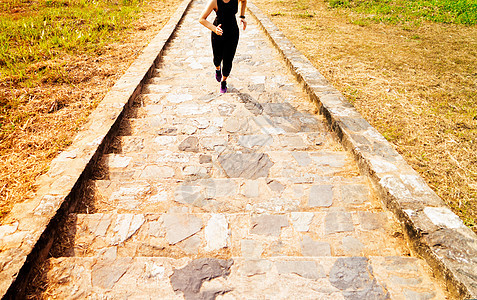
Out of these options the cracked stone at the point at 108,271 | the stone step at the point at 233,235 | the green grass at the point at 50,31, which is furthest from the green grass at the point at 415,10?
the cracked stone at the point at 108,271

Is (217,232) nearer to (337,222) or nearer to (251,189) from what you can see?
(251,189)

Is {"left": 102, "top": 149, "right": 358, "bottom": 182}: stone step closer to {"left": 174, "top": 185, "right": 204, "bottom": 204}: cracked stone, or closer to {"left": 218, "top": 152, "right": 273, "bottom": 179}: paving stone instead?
{"left": 218, "top": 152, "right": 273, "bottom": 179}: paving stone

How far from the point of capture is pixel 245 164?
297cm

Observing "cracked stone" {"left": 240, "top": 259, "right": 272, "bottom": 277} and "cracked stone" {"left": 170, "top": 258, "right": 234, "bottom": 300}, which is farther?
"cracked stone" {"left": 240, "top": 259, "right": 272, "bottom": 277}

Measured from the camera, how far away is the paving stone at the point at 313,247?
6.75ft

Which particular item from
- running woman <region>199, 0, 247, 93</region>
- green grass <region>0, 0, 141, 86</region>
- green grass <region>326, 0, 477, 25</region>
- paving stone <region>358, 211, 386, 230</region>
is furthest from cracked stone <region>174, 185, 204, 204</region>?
green grass <region>326, 0, 477, 25</region>

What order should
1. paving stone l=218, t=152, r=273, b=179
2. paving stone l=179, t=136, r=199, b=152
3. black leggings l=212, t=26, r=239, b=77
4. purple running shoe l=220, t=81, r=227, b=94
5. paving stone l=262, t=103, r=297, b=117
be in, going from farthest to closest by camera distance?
purple running shoe l=220, t=81, r=227, b=94
paving stone l=262, t=103, r=297, b=117
black leggings l=212, t=26, r=239, b=77
paving stone l=179, t=136, r=199, b=152
paving stone l=218, t=152, r=273, b=179

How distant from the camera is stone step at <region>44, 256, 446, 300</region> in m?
1.66

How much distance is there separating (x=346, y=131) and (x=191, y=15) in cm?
769

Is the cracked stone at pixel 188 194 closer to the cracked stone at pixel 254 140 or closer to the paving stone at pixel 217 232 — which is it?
the paving stone at pixel 217 232

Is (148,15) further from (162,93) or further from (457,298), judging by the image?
(457,298)

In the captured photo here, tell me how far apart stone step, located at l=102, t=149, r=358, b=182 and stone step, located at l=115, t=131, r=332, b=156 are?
129 millimetres

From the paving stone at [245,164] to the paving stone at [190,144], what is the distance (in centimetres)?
35

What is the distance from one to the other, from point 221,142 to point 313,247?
1667 mm
